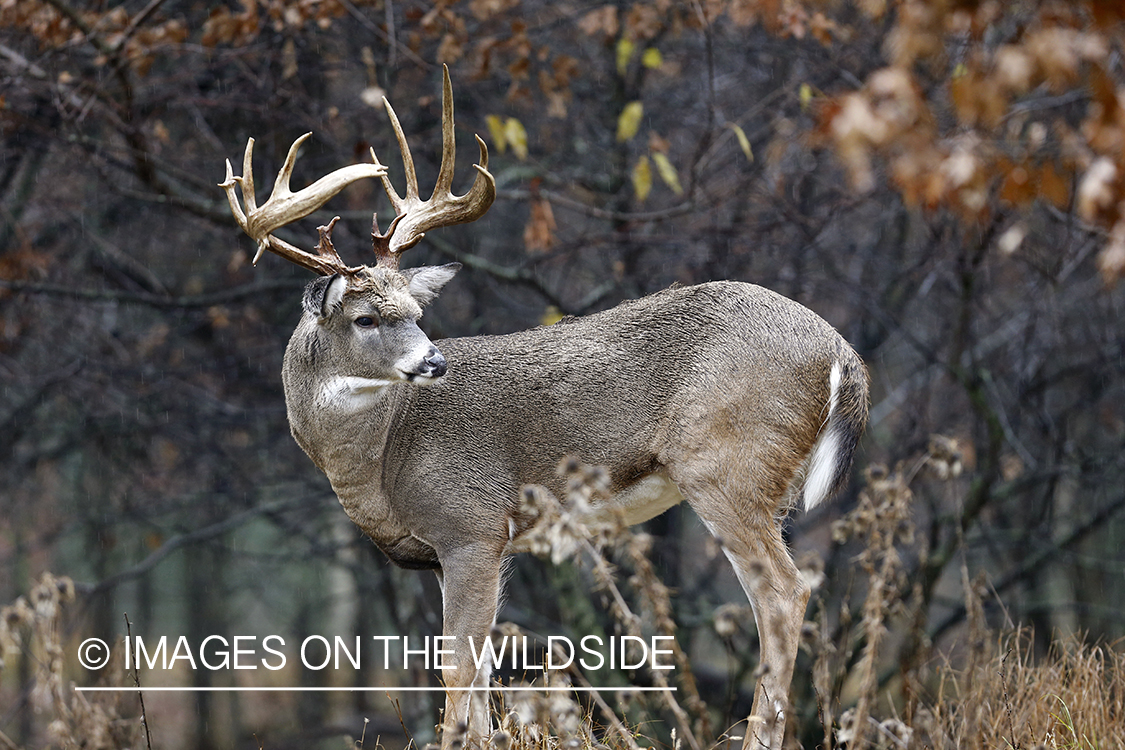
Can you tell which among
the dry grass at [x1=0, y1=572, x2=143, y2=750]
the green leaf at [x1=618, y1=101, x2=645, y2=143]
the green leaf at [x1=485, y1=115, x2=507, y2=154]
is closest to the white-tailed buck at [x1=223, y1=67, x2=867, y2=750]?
the dry grass at [x1=0, y1=572, x2=143, y2=750]

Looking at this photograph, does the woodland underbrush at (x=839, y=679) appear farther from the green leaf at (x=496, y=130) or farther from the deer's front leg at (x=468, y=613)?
the green leaf at (x=496, y=130)

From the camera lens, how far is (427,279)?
4633 millimetres

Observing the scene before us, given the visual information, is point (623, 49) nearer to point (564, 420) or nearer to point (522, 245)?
point (522, 245)

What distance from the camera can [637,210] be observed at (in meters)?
8.46

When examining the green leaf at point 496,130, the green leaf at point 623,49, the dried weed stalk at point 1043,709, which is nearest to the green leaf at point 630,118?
the green leaf at point 623,49

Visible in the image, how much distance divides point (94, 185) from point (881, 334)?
666cm

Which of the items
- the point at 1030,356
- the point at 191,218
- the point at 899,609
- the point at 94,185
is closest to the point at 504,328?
the point at 191,218

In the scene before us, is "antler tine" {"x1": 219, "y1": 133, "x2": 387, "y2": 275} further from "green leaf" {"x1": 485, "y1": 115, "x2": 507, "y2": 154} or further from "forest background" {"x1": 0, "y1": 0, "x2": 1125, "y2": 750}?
"green leaf" {"x1": 485, "y1": 115, "x2": 507, "y2": 154}

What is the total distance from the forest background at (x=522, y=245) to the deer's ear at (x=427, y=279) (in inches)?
80.9

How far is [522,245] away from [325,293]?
546 centimetres

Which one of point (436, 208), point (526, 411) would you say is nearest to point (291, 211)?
point (436, 208)

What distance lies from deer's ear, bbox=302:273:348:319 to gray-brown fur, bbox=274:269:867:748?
0.04 feet

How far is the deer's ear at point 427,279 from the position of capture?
459cm

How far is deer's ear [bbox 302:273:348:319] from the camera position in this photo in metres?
4.17
